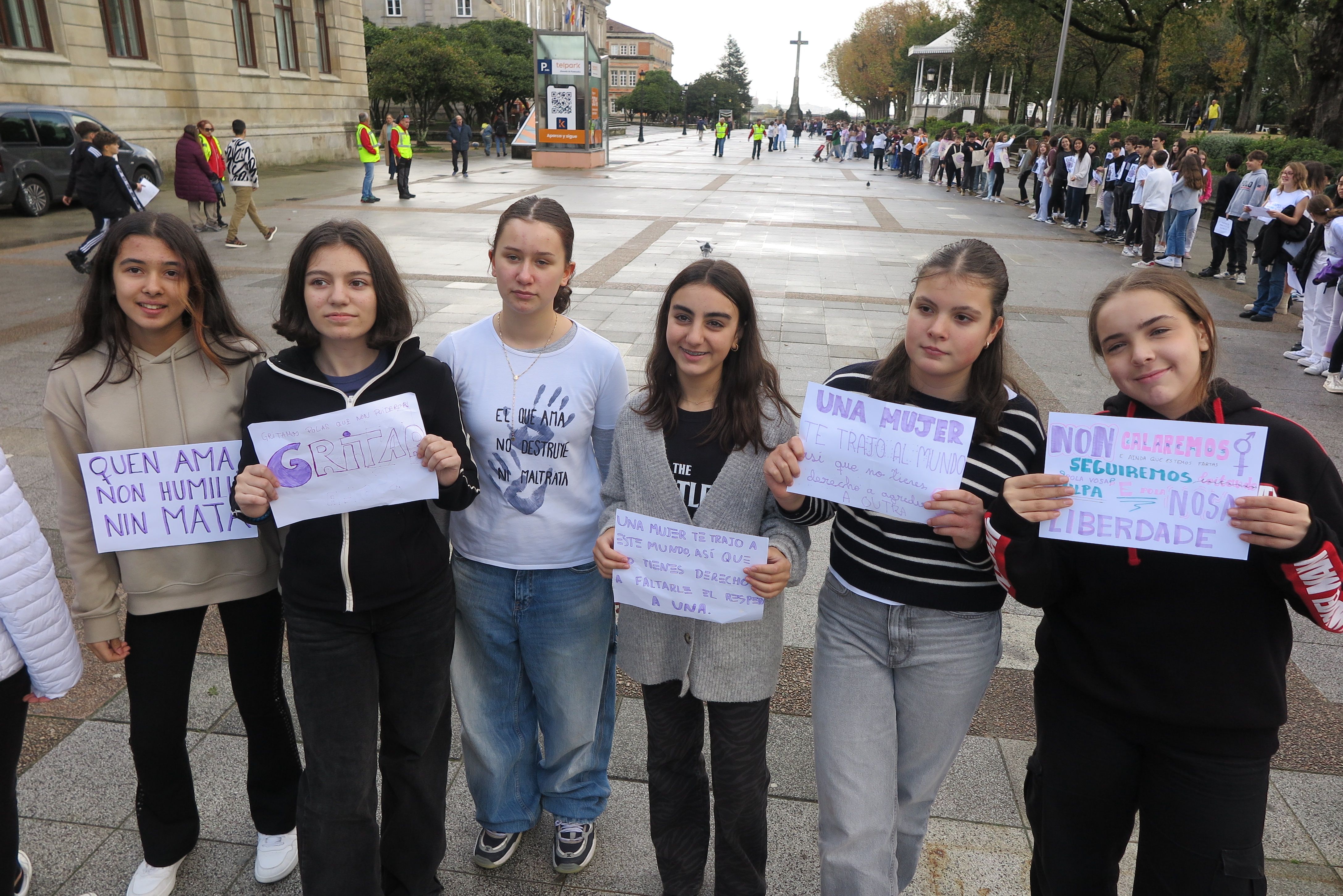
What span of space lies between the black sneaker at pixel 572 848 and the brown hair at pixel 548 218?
1557 millimetres

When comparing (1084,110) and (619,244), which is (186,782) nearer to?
(619,244)

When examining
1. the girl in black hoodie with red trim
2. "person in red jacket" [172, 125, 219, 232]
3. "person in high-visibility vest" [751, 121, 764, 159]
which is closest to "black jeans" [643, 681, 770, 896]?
the girl in black hoodie with red trim

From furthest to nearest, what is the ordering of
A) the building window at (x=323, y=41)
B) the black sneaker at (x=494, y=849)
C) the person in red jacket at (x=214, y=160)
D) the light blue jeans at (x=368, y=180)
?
the building window at (x=323, y=41) < the light blue jeans at (x=368, y=180) < the person in red jacket at (x=214, y=160) < the black sneaker at (x=494, y=849)

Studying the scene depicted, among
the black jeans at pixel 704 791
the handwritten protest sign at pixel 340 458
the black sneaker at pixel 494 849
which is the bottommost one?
the black sneaker at pixel 494 849

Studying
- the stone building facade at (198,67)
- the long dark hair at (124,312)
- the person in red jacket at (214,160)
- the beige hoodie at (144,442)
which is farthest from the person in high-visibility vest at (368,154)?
the beige hoodie at (144,442)

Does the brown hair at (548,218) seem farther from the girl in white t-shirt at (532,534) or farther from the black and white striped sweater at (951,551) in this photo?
the black and white striped sweater at (951,551)

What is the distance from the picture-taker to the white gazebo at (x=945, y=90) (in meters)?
48.3

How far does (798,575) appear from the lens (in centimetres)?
222

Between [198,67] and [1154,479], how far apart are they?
28.9m

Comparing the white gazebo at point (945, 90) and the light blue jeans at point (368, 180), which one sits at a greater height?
the white gazebo at point (945, 90)

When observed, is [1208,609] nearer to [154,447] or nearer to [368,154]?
[154,447]

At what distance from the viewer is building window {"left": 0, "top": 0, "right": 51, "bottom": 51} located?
19.4 meters

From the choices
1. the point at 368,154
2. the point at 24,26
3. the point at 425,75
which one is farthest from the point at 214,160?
the point at 425,75

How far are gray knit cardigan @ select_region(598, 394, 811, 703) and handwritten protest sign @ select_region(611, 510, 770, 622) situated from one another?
0.16ft
